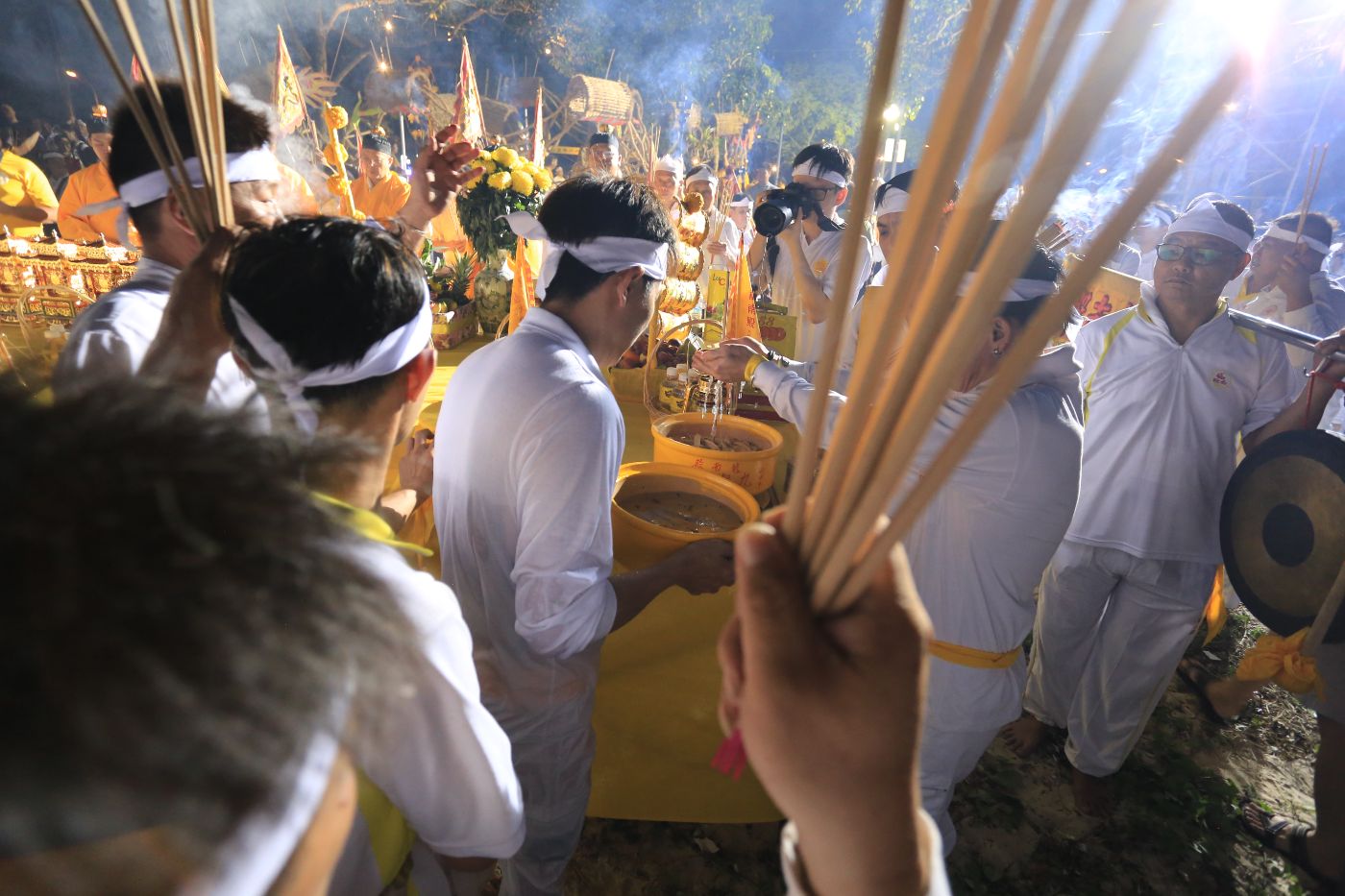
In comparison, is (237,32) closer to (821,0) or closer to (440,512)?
(440,512)

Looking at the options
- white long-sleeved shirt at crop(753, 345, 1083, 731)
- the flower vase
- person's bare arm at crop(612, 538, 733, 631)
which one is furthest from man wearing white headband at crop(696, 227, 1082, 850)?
the flower vase

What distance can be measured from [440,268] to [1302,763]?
264 inches

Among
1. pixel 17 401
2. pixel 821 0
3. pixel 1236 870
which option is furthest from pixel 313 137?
pixel 821 0

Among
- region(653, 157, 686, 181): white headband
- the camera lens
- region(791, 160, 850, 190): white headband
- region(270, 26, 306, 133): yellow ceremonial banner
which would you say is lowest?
the camera lens

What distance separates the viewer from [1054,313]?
430 millimetres

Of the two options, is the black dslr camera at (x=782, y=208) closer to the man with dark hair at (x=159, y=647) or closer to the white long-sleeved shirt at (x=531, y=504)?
the white long-sleeved shirt at (x=531, y=504)

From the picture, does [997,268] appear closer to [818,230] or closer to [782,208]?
[782,208]

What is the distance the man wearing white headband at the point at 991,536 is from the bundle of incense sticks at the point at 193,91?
4.57 ft

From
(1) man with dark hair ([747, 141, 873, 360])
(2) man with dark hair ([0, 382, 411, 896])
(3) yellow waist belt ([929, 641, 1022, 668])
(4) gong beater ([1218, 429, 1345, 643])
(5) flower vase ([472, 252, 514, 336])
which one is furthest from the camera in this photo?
(5) flower vase ([472, 252, 514, 336])

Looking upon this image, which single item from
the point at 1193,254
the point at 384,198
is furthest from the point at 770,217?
the point at 384,198

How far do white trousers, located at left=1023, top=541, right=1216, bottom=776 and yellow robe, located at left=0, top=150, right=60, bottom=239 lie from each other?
9.11 metres

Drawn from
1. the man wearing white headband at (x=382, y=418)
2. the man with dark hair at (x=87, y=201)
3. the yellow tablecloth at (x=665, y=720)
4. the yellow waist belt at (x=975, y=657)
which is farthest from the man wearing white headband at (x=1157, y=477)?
the man with dark hair at (x=87, y=201)

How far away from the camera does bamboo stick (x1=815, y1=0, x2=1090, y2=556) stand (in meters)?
0.40

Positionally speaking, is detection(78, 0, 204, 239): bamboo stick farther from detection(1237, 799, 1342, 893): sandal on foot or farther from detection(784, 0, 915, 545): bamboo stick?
detection(1237, 799, 1342, 893): sandal on foot
